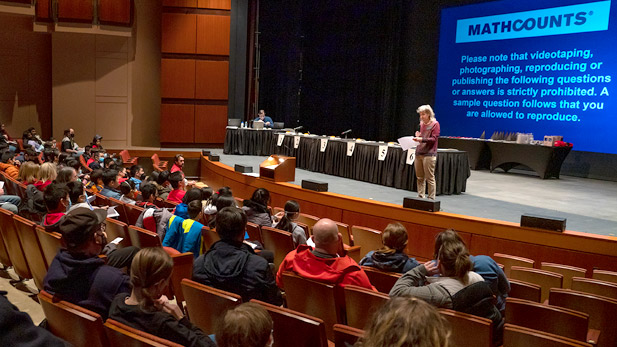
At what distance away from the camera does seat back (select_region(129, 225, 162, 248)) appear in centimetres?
349

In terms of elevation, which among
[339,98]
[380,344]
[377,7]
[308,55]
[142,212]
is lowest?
[142,212]

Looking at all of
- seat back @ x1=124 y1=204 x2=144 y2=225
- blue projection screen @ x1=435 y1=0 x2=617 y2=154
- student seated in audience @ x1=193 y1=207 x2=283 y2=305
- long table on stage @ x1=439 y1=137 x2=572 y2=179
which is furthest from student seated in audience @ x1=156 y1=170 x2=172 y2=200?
blue projection screen @ x1=435 y1=0 x2=617 y2=154

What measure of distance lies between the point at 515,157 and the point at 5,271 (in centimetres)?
945

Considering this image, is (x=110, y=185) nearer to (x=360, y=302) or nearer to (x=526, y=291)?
(x=360, y=302)

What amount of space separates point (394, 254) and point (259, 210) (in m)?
1.71

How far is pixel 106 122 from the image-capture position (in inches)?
520

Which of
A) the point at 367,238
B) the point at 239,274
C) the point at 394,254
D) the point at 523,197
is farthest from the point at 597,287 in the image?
the point at 523,197

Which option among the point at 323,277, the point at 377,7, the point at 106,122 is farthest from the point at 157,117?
the point at 323,277

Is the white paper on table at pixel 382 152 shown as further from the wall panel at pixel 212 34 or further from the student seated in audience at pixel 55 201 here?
the wall panel at pixel 212 34

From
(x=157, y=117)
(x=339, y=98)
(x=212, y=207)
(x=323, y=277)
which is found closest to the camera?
(x=323, y=277)

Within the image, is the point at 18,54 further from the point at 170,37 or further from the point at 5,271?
the point at 5,271

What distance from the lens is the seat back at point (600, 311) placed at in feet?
9.03

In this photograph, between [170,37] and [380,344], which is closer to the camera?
[380,344]

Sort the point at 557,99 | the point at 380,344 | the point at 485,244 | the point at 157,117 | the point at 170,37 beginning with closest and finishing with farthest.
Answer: the point at 380,344 < the point at 485,244 < the point at 557,99 < the point at 170,37 < the point at 157,117
